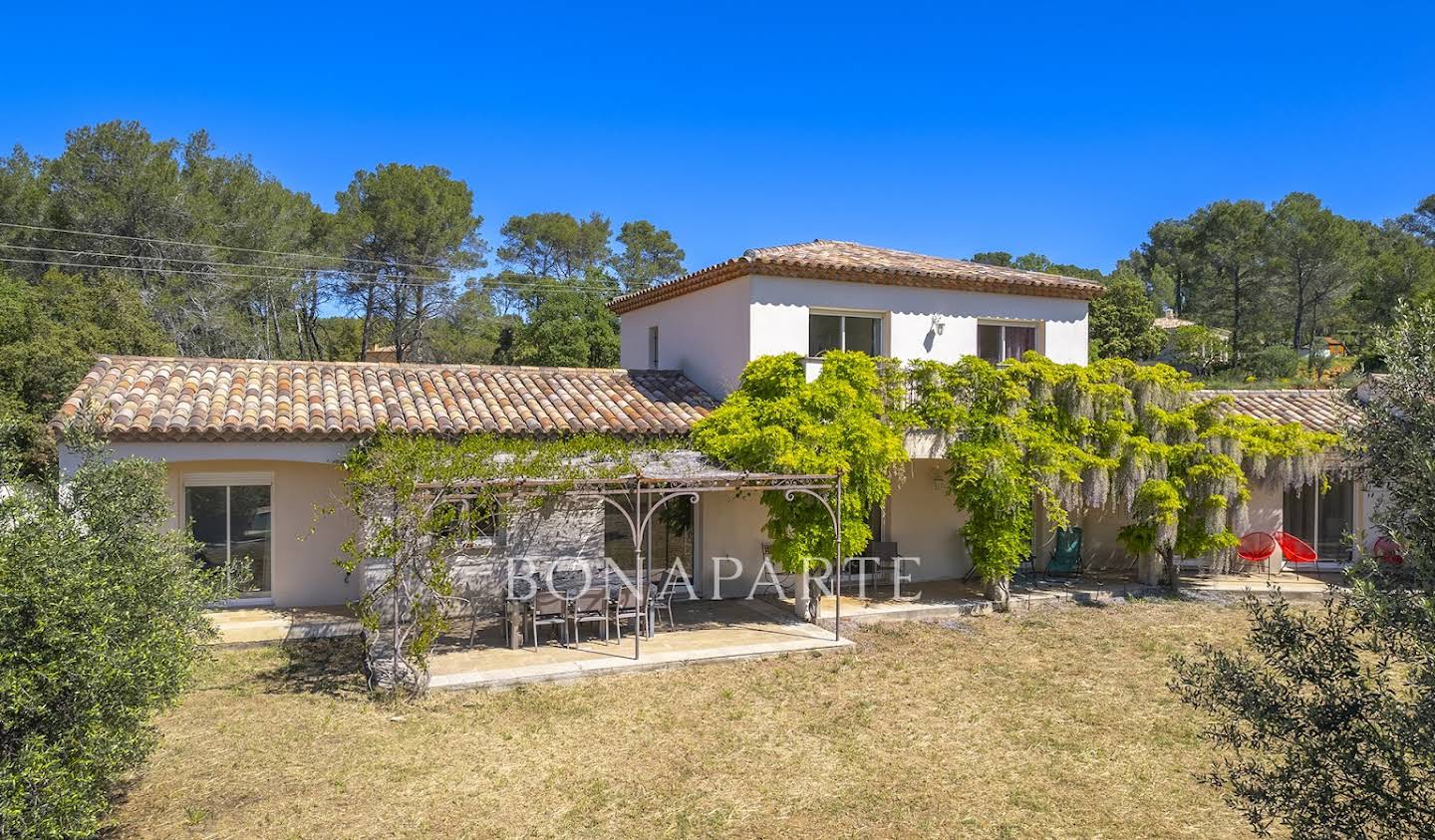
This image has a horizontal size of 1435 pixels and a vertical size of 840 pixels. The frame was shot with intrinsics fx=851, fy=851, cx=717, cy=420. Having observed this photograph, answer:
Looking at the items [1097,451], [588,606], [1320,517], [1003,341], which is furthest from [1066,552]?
[588,606]

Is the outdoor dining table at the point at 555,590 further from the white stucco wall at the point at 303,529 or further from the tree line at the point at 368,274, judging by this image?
the tree line at the point at 368,274

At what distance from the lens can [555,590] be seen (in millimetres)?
13008

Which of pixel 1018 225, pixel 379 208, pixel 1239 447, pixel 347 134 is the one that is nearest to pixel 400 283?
pixel 379 208

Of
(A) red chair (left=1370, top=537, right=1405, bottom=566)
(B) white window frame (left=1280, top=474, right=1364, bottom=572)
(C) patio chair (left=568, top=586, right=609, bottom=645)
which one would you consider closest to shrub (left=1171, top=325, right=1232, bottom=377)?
(B) white window frame (left=1280, top=474, right=1364, bottom=572)

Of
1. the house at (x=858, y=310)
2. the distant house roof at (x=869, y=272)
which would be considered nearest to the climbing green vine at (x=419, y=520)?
the house at (x=858, y=310)

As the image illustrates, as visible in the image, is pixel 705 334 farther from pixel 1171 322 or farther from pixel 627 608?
pixel 1171 322

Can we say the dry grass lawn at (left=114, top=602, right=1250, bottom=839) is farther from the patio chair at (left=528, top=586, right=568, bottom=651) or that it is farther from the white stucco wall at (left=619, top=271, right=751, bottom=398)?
the white stucco wall at (left=619, top=271, right=751, bottom=398)

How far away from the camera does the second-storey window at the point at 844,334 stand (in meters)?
16.6

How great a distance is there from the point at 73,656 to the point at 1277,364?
1755 inches

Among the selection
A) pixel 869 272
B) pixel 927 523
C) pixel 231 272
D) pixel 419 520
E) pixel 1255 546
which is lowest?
pixel 1255 546

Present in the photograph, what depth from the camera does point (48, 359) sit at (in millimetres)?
22203

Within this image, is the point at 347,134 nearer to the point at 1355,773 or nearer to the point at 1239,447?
the point at 1239,447

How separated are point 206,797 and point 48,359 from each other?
20.3 metres

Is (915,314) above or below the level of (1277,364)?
below
